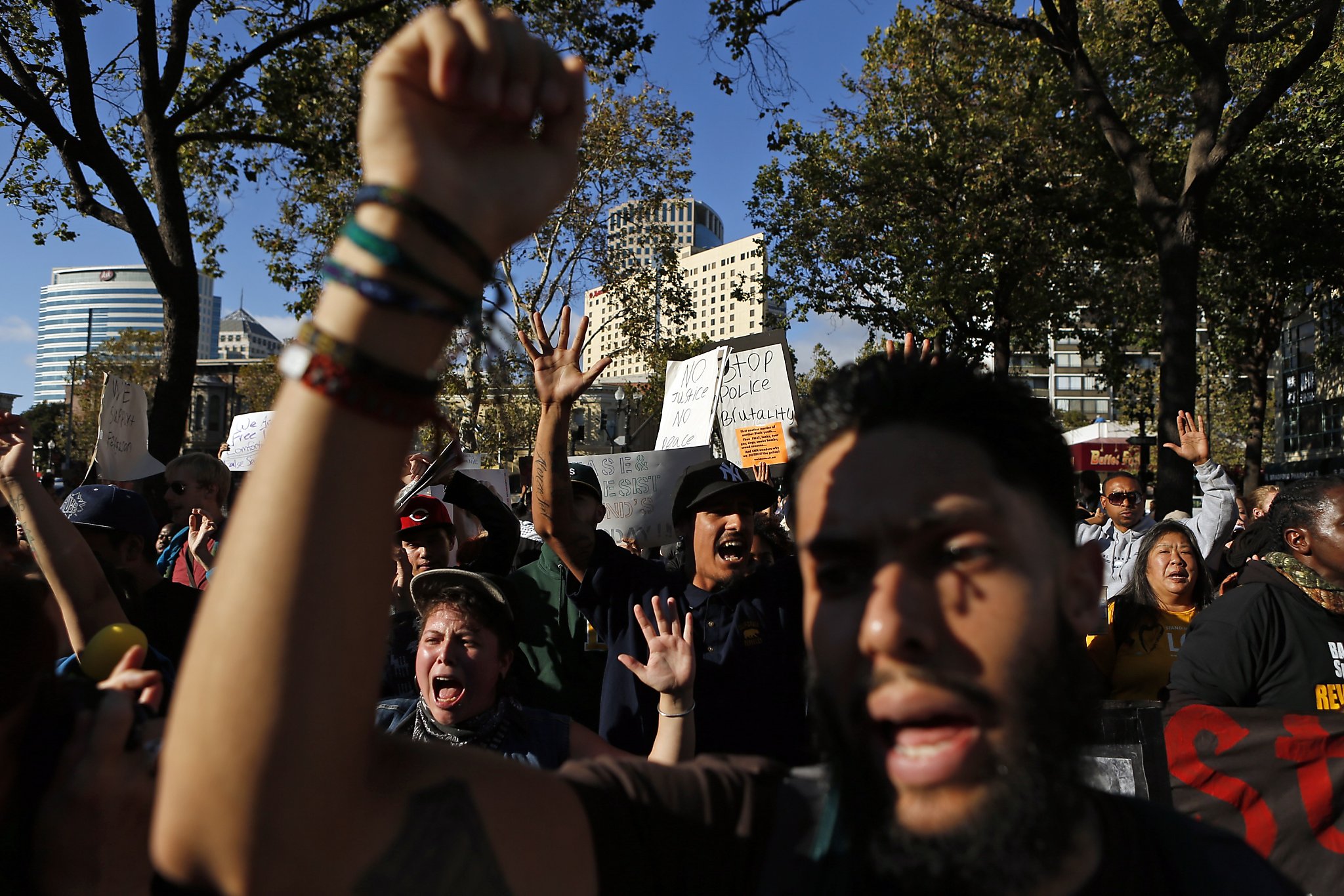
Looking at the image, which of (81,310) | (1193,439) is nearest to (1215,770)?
(1193,439)

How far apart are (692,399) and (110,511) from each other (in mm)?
4538

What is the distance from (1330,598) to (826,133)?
668 inches

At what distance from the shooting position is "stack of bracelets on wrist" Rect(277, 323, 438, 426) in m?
0.84

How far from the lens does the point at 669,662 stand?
8.82 ft

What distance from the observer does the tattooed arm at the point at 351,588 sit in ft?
2.63

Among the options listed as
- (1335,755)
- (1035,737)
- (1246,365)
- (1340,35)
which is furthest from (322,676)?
(1246,365)

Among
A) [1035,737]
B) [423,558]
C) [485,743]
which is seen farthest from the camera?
[423,558]

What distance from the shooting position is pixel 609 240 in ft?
67.8

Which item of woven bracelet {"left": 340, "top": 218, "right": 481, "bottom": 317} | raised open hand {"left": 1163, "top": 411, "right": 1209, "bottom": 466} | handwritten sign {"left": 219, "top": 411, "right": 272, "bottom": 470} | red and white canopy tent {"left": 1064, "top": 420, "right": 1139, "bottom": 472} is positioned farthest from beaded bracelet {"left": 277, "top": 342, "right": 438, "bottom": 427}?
red and white canopy tent {"left": 1064, "top": 420, "right": 1139, "bottom": 472}

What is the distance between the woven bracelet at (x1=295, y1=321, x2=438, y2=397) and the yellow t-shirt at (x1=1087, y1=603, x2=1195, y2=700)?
4.19m

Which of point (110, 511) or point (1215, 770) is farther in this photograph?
point (110, 511)

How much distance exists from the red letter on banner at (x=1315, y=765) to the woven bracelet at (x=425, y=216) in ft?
11.1

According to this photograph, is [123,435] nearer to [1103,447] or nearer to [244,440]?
[244,440]

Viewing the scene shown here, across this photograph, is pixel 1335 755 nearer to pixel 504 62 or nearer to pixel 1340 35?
pixel 504 62
